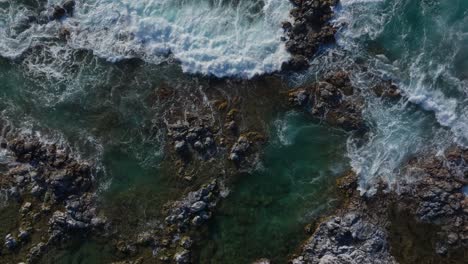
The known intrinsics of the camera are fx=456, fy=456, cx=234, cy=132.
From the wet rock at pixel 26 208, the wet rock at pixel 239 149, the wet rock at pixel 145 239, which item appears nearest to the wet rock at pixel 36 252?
the wet rock at pixel 26 208

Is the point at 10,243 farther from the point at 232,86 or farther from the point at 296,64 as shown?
A: the point at 296,64

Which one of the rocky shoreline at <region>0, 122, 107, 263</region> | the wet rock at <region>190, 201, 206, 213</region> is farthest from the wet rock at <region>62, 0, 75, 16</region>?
the wet rock at <region>190, 201, 206, 213</region>

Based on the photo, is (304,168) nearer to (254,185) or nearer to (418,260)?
(254,185)

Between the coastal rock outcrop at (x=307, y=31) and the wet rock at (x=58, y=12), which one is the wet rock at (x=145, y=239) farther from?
the wet rock at (x=58, y=12)

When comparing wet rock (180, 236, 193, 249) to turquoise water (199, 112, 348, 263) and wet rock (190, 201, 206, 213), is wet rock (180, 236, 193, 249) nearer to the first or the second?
turquoise water (199, 112, 348, 263)

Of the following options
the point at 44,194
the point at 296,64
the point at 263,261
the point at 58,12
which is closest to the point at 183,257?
the point at 263,261
